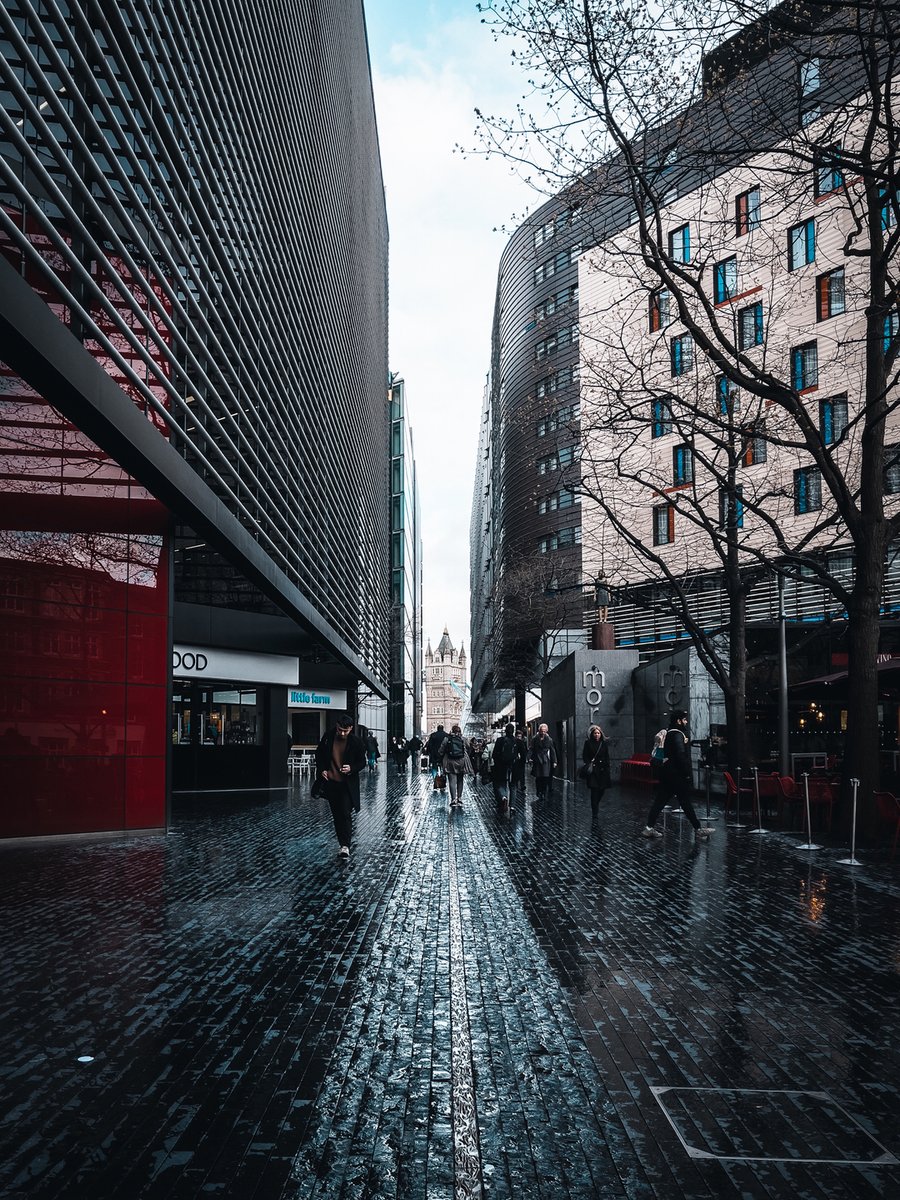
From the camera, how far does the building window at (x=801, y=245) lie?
34344mm

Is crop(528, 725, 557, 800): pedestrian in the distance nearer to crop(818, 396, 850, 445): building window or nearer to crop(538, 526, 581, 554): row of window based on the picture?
crop(818, 396, 850, 445): building window

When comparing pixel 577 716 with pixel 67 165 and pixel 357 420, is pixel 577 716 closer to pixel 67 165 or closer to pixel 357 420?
pixel 357 420

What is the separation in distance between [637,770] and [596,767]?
38.5 feet

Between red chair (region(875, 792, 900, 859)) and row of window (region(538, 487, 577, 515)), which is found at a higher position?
row of window (region(538, 487, 577, 515))

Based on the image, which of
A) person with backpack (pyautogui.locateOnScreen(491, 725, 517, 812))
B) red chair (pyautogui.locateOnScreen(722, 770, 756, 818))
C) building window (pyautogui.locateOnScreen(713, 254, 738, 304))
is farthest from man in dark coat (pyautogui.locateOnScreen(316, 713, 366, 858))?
building window (pyautogui.locateOnScreen(713, 254, 738, 304))

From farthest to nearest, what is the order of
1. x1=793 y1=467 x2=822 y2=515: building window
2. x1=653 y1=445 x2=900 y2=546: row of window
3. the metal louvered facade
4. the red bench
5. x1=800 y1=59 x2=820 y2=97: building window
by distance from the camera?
1. x1=793 y1=467 x2=822 y2=515: building window
2. the red bench
3. x1=653 y1=445 x2=900 y2=546: row of window
4. x1=800 y1=59 x2=820 y2=97: building window
5. the metal louvered facade

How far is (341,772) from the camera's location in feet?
42.8

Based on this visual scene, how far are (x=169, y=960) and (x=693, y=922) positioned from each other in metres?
4.23

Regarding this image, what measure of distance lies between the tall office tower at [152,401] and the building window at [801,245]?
15604mm

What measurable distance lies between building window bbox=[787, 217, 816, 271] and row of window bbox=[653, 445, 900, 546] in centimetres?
709

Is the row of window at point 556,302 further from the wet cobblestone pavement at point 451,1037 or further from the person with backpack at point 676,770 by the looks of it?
the wet cobblestone pavement at point 451,1037

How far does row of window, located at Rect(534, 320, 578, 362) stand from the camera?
1997 inches

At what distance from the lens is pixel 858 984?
659cm

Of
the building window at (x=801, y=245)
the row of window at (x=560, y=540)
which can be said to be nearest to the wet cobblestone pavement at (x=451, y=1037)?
the building window at (x=801, y=245)
